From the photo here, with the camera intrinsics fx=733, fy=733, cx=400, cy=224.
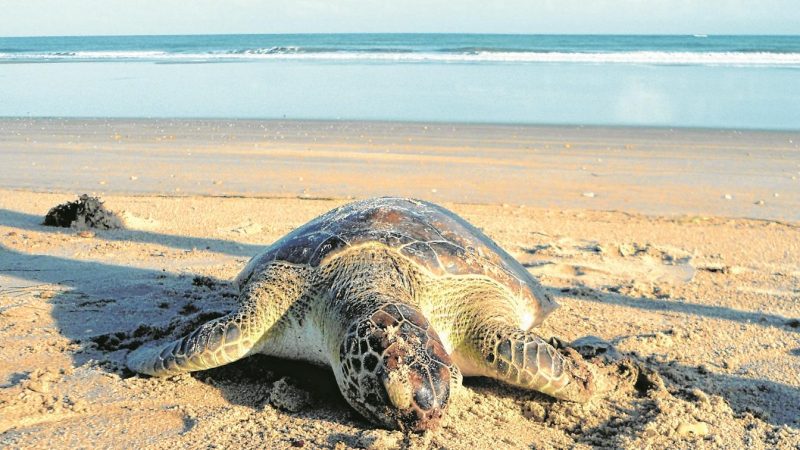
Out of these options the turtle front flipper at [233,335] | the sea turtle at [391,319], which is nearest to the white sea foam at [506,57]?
the sea turtle at [391,319]

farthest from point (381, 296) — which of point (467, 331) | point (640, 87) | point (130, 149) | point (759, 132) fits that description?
point (640, 87)

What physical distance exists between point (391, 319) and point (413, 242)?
0.97 metres

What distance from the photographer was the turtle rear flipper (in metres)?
3.63

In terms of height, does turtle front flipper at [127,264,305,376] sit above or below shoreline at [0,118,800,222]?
below

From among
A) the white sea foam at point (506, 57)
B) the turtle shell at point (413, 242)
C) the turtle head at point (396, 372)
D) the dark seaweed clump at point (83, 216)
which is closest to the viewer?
the turtle head at point (396, 372)

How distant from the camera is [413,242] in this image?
13.3ft

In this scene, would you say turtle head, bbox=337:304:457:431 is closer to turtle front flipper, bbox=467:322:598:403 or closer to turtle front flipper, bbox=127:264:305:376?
turtle front flipper, bbox=467:322:598:403

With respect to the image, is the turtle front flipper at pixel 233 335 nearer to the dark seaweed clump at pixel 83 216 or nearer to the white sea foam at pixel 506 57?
the dark seaweed clump at pixel 83 216

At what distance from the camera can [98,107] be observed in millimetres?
20203

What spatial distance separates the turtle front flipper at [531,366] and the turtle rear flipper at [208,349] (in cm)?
118

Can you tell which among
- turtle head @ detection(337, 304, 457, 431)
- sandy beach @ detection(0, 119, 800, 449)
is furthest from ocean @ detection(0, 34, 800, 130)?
turtle head @ detection(337, 304, 457, 431)

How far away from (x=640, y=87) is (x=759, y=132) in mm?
10808

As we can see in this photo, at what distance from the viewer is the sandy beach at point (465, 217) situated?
340 cm

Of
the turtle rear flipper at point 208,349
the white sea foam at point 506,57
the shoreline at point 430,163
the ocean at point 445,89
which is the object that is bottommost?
the turtle rear flipper at point 208,349
